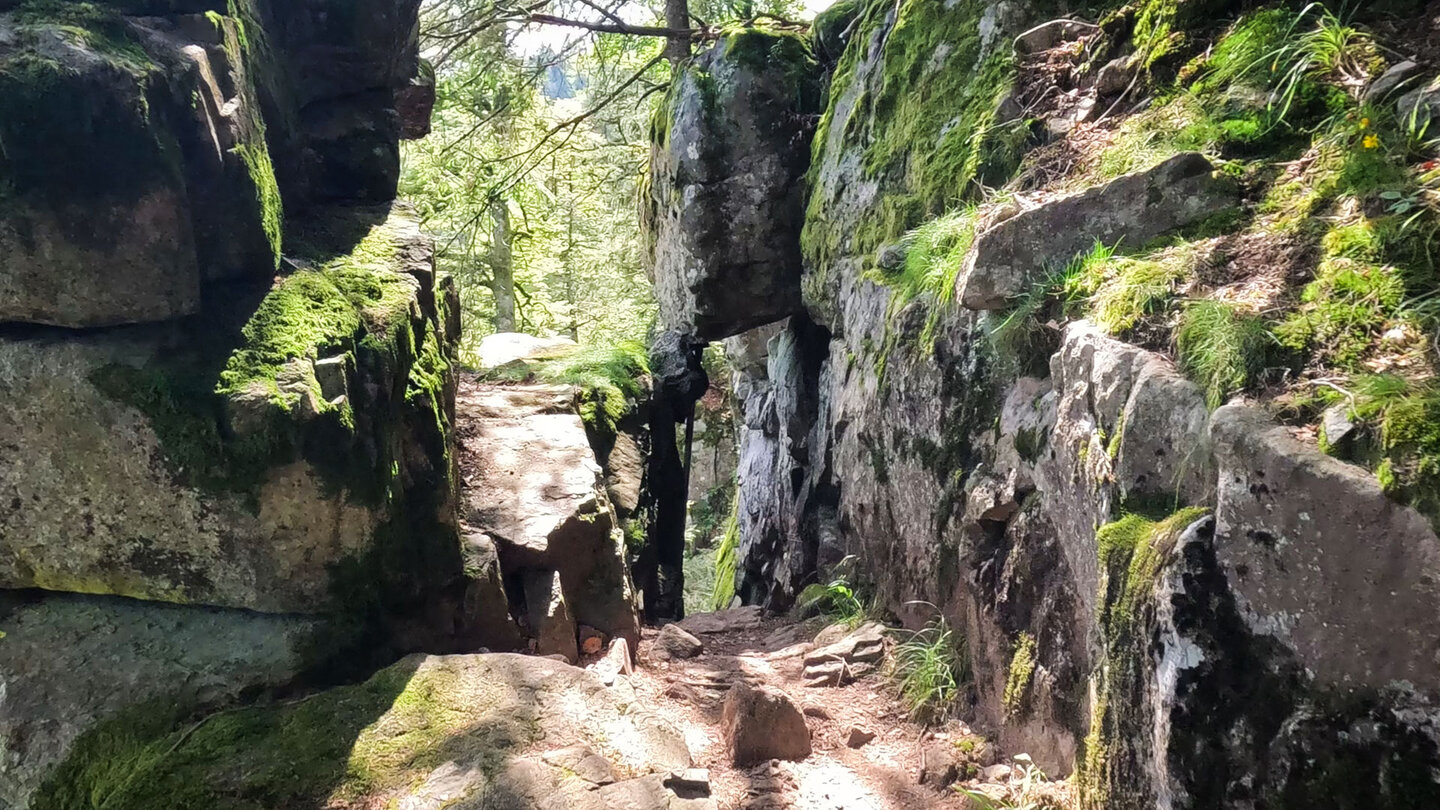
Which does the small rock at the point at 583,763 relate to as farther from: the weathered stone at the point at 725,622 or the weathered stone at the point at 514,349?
the weathered stone at the point at 514,349

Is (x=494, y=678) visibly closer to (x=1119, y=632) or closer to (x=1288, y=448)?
(x=1119, y=632)

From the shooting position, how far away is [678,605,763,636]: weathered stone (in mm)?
8047

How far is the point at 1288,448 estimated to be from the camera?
89.6 inches

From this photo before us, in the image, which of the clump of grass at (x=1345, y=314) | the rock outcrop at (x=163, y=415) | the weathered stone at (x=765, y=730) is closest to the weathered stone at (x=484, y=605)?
the rock outcrop at (x=163, y=415)

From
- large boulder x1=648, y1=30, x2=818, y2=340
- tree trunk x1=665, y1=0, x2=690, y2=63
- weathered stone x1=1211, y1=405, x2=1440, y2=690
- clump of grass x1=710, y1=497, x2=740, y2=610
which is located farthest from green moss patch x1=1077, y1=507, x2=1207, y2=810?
tree trunk x1=665, y1=0, x2=690, y2=63

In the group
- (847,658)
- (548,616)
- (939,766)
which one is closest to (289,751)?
(548,616)

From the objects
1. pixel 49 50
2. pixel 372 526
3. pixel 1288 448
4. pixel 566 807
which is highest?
pixel 49 50

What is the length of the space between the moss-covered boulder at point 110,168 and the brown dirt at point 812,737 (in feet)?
11.4

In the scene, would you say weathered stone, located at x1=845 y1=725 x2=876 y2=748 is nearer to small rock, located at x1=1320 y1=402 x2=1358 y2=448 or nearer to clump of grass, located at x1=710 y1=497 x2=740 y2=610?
small rock, located at x1=1320 y1=402 x2=1358 y2=448

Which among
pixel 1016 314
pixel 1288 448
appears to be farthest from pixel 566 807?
pixel 1016 314

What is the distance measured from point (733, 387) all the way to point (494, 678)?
1133cm

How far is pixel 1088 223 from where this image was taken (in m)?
4.25

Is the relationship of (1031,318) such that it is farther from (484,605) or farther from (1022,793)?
(484,605)

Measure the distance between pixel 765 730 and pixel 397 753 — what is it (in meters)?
1.87
